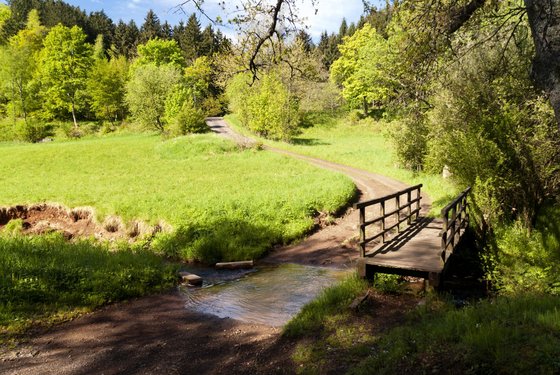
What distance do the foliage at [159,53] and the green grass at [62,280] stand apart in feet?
215

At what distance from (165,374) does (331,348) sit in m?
2.60

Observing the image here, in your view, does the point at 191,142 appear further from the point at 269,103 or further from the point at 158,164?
the point at 269,103

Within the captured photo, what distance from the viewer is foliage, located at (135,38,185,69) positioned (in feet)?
234

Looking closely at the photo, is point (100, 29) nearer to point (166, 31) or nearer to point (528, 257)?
point (166, 31)

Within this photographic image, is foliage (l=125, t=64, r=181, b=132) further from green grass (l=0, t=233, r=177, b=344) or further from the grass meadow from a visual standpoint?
green grass (l=0, t=233, r=177, b=344)

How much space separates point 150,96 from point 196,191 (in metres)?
35.5

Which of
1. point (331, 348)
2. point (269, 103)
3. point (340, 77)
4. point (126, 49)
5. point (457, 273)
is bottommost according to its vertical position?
point (457, 273)

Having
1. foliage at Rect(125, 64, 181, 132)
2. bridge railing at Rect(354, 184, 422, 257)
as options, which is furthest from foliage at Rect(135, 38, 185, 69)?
bridge railing at Rect(354, 184, 422, 257)

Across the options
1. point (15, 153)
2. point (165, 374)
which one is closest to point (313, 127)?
point (15, 153)

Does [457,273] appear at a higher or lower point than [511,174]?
lower

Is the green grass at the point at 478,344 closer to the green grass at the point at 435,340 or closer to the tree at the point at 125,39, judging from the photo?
the green grass at the point at 435,340

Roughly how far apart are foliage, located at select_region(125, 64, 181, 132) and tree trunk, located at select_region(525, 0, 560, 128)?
1927 inches

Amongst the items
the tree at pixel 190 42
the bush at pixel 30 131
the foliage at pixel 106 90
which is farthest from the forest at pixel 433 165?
the tree at pixel 190 42

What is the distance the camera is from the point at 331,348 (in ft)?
20.2
